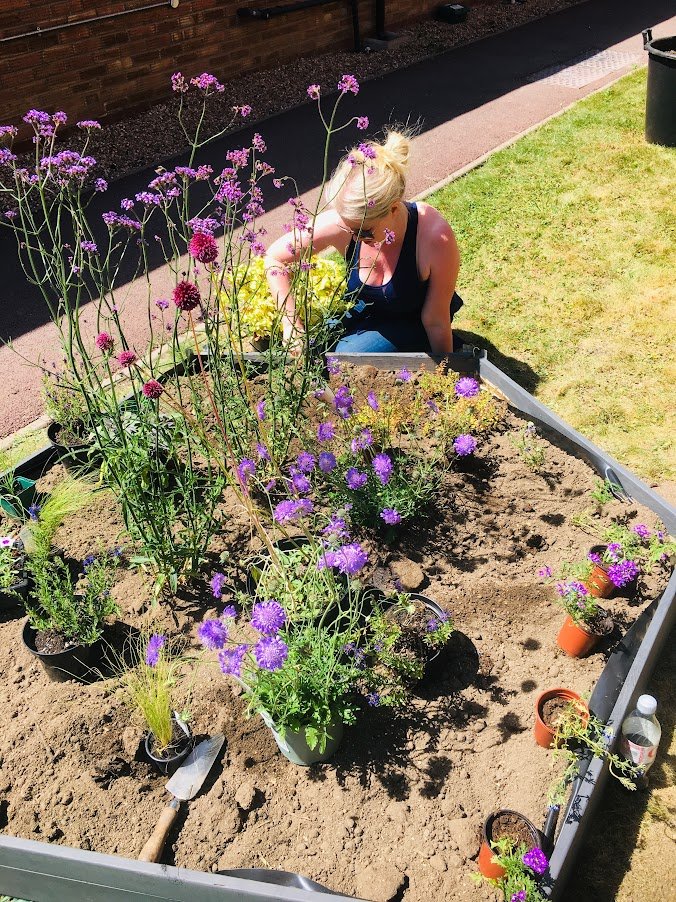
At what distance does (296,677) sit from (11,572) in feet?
4.42

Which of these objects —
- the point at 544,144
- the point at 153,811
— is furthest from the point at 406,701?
the point at 544,144

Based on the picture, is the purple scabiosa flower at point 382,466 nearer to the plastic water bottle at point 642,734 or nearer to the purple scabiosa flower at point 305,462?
the purple scabiosa flower at point 305,462

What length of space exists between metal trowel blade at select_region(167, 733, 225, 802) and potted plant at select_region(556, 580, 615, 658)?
1.27m

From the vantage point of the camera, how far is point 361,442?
3.18 m

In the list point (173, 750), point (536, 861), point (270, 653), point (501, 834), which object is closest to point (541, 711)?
point (501, 834)

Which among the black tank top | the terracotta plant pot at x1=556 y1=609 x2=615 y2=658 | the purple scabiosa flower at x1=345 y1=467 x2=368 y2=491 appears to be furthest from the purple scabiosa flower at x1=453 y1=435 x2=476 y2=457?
the black tank top

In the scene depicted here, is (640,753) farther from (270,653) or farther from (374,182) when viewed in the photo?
(374,182)

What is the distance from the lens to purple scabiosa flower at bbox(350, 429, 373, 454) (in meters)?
3.14

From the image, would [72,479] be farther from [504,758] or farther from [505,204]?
[505,204]

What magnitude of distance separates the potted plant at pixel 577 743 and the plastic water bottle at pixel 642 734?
0.11 feet

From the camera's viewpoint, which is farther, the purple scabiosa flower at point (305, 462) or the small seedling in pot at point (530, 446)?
the small seedling in pot at point (530, 446)

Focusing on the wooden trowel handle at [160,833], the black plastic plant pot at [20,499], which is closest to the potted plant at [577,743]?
the wooden trowel handle at [160,833]

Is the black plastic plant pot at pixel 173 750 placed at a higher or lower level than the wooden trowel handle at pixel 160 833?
higher

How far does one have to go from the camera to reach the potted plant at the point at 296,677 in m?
2.29
